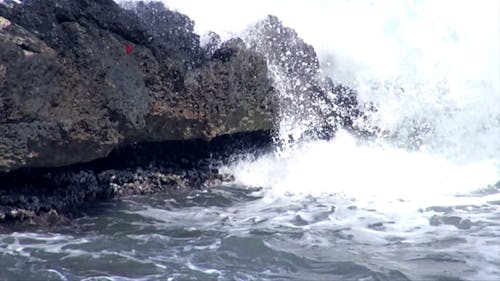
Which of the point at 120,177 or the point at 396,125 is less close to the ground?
the point at 396,125

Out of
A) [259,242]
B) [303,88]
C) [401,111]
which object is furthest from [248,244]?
[401,111]

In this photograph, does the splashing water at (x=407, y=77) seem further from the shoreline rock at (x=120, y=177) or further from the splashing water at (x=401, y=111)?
the shoreline rock at (x=120, y=177)

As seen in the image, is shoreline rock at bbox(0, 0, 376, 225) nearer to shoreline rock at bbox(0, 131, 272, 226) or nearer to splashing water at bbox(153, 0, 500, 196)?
shoreline rock at bbox(0, 131, 272, 226)

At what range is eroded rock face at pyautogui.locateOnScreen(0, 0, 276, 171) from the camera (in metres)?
5.60

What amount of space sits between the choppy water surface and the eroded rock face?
732 mm

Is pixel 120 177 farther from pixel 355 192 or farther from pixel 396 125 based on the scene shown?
pixel 396 125

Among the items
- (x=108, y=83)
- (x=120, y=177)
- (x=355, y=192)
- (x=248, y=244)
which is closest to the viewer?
(x=248, y=244)

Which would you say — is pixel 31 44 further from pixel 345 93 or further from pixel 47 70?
pixel 345 93

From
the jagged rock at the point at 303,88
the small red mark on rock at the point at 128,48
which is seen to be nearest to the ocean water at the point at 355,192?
the jagged rock at the point at 303,88

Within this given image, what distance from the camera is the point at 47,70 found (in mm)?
5734

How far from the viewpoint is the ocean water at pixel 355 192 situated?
4.78 meters

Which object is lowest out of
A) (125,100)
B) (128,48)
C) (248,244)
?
(248,244)

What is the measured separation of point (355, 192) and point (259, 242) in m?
2.14

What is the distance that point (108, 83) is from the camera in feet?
20.3
